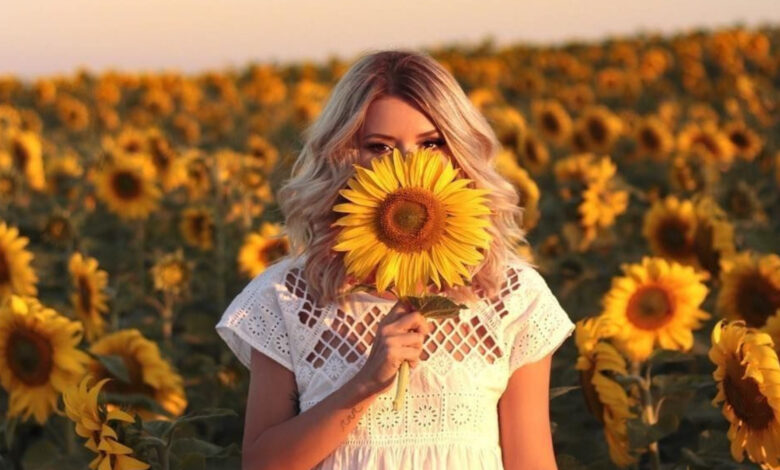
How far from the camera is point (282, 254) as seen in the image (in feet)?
17.4

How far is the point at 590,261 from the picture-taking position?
7047 millimetres

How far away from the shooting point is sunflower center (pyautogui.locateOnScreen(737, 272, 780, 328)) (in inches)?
166

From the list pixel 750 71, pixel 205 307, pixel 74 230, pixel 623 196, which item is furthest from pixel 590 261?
pixel 750 71

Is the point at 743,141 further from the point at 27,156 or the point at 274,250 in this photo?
the point at 274,250

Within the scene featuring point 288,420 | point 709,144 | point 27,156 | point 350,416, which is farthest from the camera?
point 709,144

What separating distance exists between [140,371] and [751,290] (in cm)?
183

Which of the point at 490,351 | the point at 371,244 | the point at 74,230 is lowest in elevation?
the point at 74,230

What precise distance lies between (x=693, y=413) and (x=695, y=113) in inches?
431

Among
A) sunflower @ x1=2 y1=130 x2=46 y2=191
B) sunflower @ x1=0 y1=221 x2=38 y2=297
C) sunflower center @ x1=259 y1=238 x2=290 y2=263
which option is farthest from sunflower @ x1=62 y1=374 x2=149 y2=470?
sunflower @ x1=2 y1=130 x2=46 y2=191

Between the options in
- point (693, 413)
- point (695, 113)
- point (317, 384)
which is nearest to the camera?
point (317, 384)

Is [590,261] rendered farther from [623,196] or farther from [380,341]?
[380,341]

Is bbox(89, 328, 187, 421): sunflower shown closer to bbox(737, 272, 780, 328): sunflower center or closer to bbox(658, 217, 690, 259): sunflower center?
bbox(737, 272, 780, 328): sunflower center

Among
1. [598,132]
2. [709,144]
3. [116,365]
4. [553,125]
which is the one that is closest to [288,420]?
[116,365]

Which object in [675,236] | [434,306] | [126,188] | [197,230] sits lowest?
[197,230]
